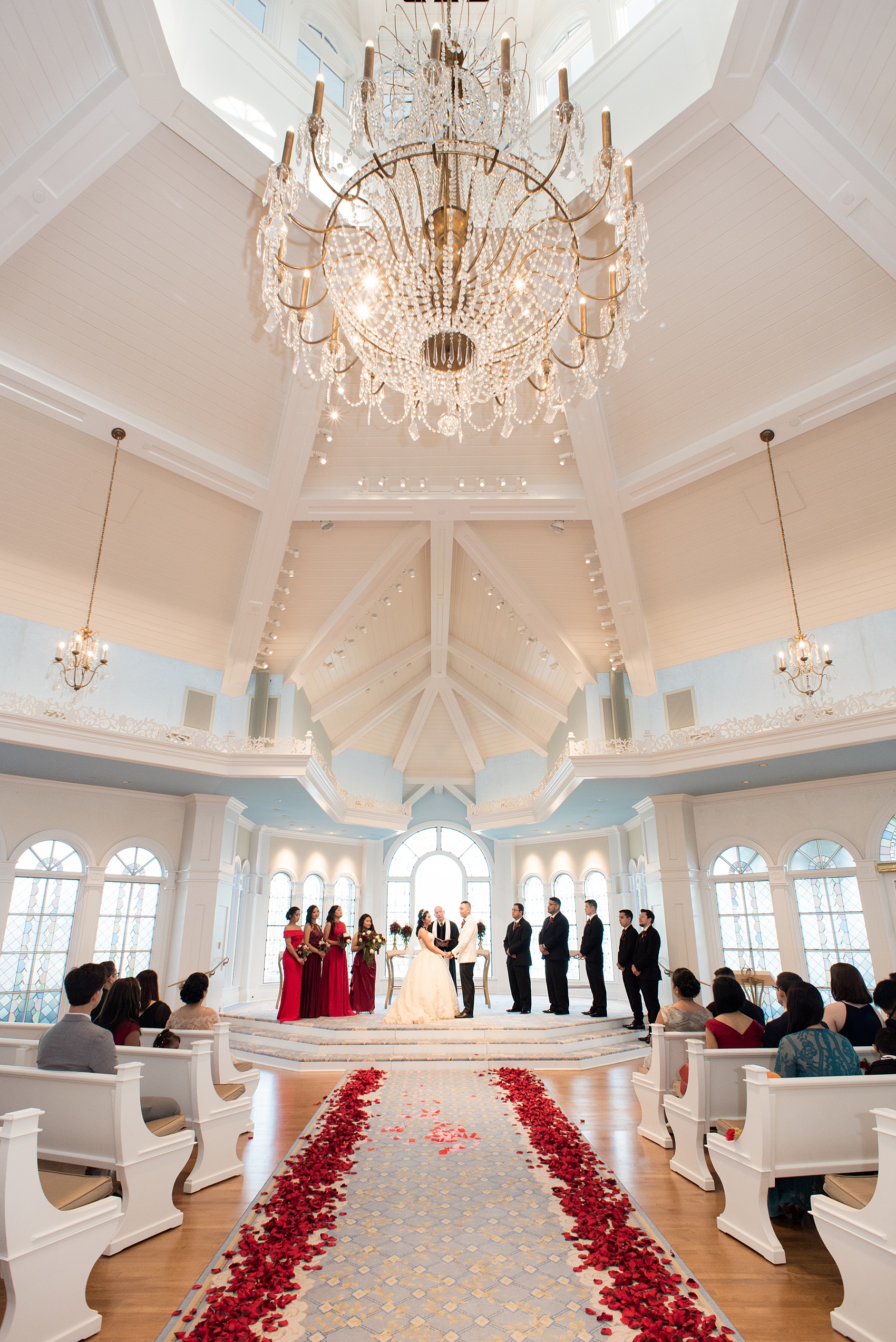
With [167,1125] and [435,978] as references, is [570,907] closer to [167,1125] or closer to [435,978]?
[435,978]

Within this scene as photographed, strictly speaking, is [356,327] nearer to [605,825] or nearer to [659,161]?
[659,161]

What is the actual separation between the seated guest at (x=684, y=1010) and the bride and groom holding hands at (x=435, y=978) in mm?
4761

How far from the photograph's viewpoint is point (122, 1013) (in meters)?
4.63

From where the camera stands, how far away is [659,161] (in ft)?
22.8

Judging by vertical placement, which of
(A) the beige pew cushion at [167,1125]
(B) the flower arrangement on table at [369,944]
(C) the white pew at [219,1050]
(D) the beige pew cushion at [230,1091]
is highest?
(B) the flower arrangement on table at [369,944]

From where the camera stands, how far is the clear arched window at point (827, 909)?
32.7 feet

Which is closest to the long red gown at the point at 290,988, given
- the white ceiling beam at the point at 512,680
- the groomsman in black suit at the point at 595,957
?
the groomsman in black suit at the point at 595,957

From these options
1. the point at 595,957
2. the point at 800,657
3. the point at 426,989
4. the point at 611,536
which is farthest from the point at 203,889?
the point at 800,657

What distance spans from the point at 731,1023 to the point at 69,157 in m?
8.23

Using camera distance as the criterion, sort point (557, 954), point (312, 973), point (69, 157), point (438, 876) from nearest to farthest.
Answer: point (69, 157) → point (312, 973) → point (557, 954) → point (438, 876)

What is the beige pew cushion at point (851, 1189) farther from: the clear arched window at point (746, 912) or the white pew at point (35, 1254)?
the clear arched window at point (746, 912)

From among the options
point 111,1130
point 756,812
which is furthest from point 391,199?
point 756,812

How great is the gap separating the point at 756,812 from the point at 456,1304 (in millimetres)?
9461

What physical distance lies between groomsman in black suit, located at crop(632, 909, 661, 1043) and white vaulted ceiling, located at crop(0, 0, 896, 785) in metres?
3.83
